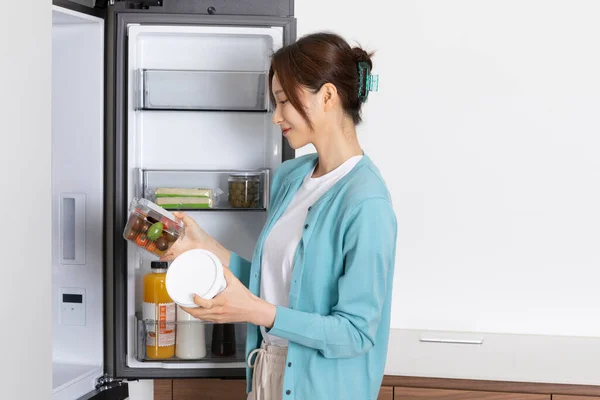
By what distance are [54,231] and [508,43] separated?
149 cm

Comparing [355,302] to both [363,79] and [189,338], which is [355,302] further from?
[189,338]

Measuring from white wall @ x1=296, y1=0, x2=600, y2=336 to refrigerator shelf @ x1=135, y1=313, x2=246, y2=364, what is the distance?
0.60 m

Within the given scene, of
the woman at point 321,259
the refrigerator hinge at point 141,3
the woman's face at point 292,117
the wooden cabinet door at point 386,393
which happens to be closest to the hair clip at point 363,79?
the woman at point 321,259

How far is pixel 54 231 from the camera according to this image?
2.22m

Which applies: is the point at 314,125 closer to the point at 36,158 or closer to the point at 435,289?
the point at 36,158

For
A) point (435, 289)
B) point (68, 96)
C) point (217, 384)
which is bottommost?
point (217, 384)

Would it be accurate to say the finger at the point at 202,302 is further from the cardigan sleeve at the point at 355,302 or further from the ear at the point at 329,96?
the ear at the point at 329,96

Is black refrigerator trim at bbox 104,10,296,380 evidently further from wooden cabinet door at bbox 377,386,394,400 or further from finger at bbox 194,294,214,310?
finger at bbox 194,294,214,310

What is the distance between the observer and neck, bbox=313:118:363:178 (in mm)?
1725

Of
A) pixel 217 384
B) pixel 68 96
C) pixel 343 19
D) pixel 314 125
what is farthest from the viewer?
pixel 343 19

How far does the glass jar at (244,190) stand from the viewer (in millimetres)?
2195

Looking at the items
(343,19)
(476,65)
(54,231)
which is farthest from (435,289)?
(54,231)

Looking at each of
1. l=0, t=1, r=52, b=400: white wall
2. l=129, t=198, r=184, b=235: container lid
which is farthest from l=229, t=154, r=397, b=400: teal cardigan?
l=0, t=1, r=52, b=400: white wall

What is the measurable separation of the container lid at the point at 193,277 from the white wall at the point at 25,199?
0.28 meters
